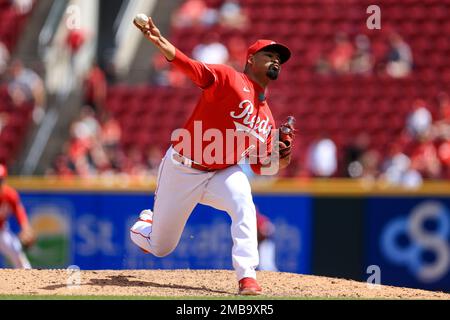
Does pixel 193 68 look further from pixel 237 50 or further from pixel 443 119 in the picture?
pixel 237 50

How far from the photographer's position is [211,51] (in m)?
17.6

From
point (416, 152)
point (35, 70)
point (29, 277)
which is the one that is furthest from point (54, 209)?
point (29, 277)

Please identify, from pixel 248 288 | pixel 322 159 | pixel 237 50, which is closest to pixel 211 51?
pixel 237 50

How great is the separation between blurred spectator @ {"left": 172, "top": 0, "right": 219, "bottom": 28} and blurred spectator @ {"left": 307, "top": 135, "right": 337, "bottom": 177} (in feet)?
12.7

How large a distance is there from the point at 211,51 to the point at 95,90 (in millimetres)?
2011

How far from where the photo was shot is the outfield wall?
15148 mm

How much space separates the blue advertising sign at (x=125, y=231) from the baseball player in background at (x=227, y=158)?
6749 mm

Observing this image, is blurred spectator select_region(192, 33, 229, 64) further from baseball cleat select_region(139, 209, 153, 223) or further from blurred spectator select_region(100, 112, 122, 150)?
baseball cleat select_region(139, 209, 153, 223)

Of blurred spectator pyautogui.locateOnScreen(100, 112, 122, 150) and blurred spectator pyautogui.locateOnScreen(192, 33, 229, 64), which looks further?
blurred spectator pyautogui.locateOnScreen(192, 33, 229, 64)

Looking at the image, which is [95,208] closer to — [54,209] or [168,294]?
[54,209]

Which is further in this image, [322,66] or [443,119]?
[322,66]

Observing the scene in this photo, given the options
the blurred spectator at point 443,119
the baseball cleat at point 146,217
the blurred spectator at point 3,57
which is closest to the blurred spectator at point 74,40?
the blurred spectator at point 3,57

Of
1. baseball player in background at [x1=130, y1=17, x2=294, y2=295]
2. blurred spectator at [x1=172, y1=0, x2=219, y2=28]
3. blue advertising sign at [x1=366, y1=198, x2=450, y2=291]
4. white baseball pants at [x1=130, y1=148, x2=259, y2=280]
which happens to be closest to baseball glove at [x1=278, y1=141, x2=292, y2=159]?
baseball player in background at [x1=130, y1=17, x2=294, y2=295]

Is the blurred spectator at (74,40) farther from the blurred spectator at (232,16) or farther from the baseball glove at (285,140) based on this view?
the baseball glove at (285,140)
